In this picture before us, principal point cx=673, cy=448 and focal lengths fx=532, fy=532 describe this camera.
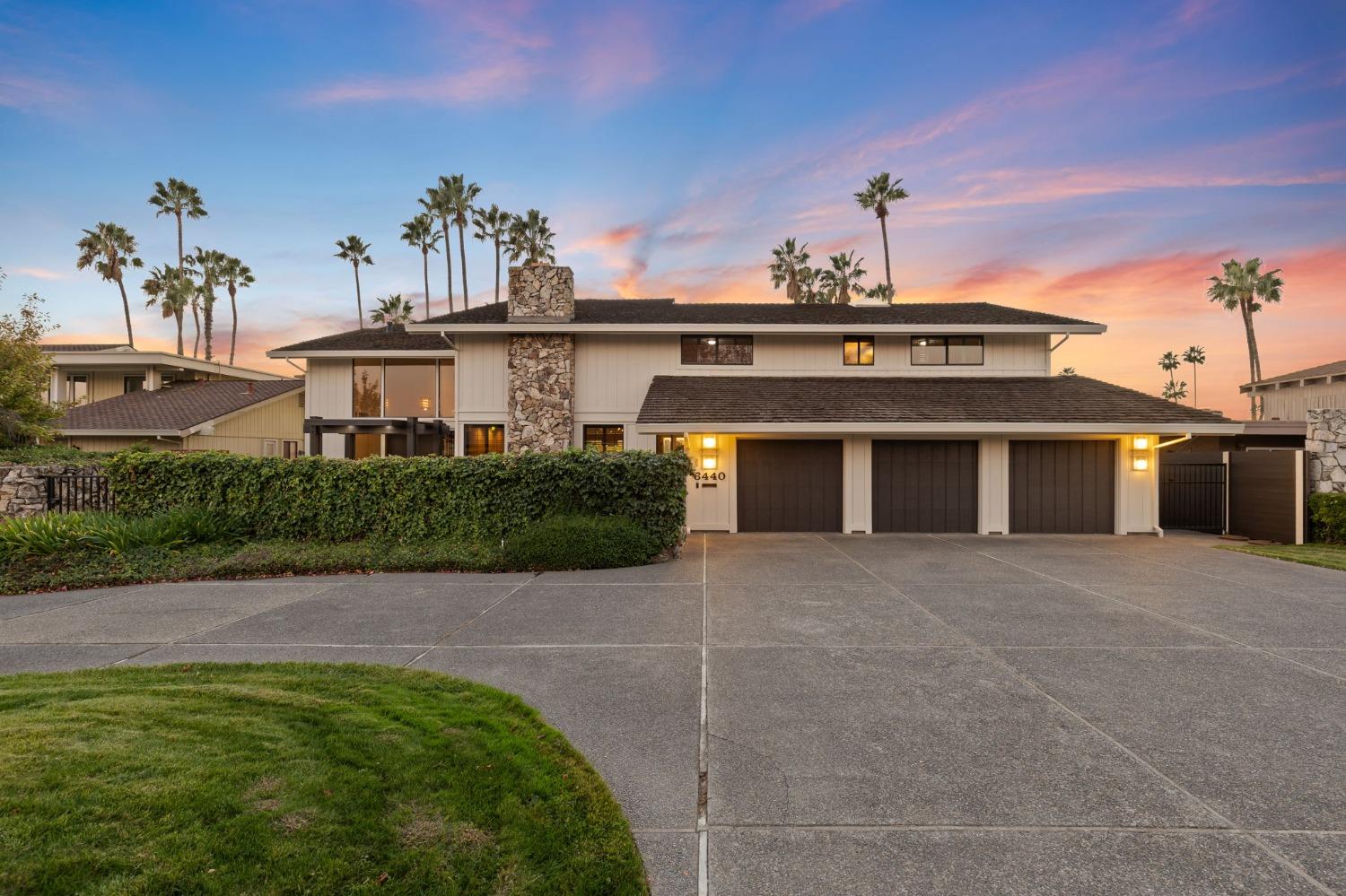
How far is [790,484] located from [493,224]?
33.8m

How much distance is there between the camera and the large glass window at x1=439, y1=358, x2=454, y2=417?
16750mm

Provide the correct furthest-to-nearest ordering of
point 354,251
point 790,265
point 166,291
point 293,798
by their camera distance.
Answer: point 790,265 → point 354,251 → point 166,291 → point 293,798

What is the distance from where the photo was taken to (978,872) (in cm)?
226

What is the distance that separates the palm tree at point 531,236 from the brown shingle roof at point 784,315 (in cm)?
2303

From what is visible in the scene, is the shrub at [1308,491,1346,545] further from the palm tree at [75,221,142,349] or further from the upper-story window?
the palm tree at [75,221,142,349]

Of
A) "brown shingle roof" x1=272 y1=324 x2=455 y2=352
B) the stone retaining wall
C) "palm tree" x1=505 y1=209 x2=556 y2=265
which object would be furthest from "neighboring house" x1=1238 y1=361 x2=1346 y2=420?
"palm tree" x1=505 y1=209 x2=556 y2=265

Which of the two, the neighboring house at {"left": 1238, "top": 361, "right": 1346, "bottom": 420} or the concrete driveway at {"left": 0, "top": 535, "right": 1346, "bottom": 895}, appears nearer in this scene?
the concrete driveway at {"left": 0, "top": 535, "right": 1346, "bottom": 895}

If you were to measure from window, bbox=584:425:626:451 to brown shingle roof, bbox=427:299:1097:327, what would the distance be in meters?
2.90

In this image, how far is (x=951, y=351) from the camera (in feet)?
50.4

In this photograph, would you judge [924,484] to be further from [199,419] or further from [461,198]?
[461,198]

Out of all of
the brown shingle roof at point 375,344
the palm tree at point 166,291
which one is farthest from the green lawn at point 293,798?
the palm tree at point 166,291

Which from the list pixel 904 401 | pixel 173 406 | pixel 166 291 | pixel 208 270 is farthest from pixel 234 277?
pixel 904 401

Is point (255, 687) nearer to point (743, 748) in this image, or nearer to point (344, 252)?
point (743, 748)

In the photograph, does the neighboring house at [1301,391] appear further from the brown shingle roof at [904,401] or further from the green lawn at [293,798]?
the green lawn at [293,798]
